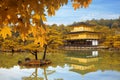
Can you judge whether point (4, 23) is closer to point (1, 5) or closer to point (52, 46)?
point (1, 5)

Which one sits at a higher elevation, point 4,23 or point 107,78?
point 4,23

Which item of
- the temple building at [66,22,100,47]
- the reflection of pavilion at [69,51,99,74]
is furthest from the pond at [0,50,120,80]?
the temple building at [66,22,100,47]

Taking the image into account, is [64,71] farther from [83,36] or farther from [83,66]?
[83,36]

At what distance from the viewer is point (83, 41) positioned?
1480 inches

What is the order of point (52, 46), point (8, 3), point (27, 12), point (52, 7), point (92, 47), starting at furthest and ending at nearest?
point (92, 47)
point (52, 46)
point (52, 7)
point (27, 12)
point (8, 3)

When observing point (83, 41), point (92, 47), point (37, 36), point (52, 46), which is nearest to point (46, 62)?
point (37, 36)

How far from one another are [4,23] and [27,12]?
177mm

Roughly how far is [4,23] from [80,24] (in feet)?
124

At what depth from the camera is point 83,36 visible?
37.2 meters

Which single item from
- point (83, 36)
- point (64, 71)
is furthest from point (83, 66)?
point (83, 36)

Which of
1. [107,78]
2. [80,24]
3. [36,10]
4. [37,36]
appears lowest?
[107,78]

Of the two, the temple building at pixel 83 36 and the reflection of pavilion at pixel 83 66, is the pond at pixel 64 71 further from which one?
the temple building at pixel 83 36

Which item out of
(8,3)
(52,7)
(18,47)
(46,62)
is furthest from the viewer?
(18,47)

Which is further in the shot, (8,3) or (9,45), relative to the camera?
(9,45)
